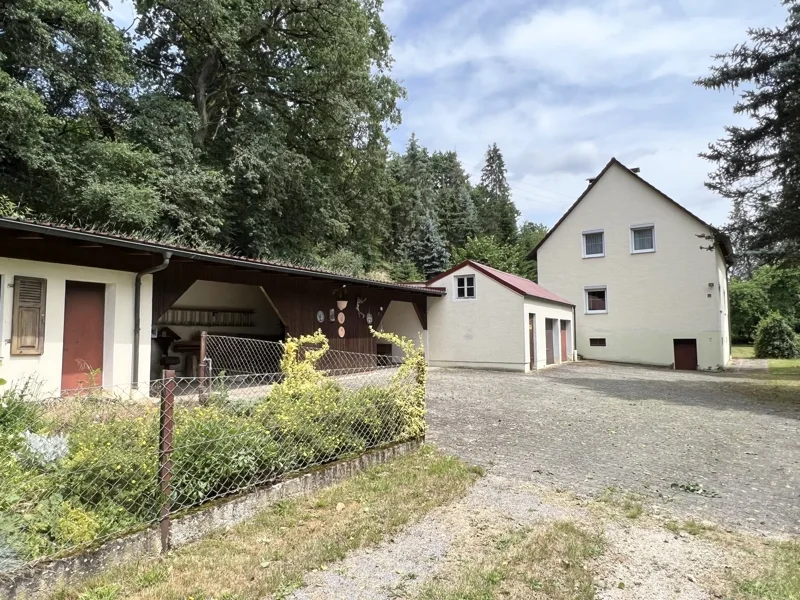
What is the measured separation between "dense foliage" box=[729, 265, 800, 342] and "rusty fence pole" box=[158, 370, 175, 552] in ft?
137

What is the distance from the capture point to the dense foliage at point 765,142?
10.8 meters

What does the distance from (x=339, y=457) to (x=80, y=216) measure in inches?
536

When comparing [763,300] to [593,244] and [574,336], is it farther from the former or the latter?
Result: [574,336]

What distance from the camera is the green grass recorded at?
9.16 ft

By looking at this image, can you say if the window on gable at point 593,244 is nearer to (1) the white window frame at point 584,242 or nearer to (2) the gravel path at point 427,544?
(1) the white window frame at point 584,242

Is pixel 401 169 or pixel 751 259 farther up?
pixel 401 169

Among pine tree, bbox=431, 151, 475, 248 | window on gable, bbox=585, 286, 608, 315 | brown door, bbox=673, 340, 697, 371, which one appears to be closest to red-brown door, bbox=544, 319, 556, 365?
window on gable, bbox=585, 286, 608, 315

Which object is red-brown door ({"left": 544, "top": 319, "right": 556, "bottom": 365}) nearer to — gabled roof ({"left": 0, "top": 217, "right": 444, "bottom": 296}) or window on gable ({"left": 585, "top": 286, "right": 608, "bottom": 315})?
window on gable ({"left": 585, "top": 286, "right": 608, "bottom": 315})

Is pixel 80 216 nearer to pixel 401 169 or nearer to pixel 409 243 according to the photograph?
pixel 409 243

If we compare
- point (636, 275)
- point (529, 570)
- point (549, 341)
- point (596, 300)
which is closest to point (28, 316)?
point (529, 570)

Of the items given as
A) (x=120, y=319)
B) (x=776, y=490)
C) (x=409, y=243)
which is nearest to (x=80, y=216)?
(x=120, y=319)

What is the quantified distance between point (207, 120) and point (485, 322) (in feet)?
42.9

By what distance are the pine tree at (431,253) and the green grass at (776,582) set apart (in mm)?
31847

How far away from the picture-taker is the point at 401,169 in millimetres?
43844
